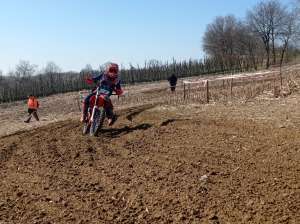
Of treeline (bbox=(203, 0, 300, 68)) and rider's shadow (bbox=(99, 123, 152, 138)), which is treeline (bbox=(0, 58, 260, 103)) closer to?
treeline (bbox=(203, 0, 300, 68))

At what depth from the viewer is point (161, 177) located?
310 inches

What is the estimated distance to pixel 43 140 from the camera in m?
13.4

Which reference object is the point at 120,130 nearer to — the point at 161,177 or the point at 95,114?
the point at 95,114

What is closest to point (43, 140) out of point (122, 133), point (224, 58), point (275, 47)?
point (122, 133)

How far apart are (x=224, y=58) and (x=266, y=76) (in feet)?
198

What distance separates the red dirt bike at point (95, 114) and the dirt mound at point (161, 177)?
65 cm

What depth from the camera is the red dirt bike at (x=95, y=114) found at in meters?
13.4

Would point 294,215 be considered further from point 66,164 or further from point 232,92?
point 232,92

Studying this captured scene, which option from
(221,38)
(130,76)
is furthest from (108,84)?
(221,38)

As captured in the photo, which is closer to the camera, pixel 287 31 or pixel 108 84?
pixel 108 84

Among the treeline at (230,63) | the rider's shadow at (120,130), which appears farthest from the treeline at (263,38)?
the rider's shadow at (120,130)

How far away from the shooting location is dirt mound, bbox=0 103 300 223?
627 cm

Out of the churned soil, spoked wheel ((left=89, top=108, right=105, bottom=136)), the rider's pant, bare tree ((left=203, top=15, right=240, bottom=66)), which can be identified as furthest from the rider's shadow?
bare tree ((left=203, top=15, right=240, bottom=66))

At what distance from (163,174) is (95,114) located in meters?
5.73
